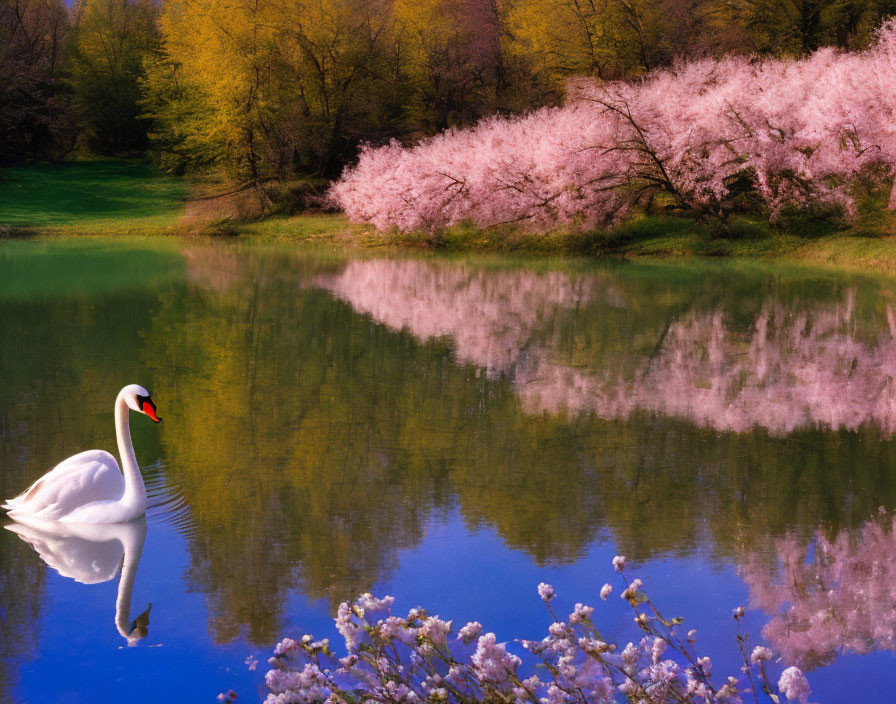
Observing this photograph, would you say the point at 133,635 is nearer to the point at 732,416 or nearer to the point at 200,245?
the point at 732,416

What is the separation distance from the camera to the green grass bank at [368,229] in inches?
987

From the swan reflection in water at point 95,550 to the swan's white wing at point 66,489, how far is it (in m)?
0.09

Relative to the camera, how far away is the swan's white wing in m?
5.57

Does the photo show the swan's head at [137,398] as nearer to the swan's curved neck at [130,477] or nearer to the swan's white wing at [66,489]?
the swan's curved neck at [130,477]

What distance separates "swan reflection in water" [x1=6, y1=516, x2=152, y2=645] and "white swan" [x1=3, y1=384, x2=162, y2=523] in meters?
0.05

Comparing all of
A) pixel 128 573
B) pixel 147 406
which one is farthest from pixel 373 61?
pixel 128 573

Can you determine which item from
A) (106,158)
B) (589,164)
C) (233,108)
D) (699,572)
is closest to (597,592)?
(699,572)

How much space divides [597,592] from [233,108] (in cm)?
3479

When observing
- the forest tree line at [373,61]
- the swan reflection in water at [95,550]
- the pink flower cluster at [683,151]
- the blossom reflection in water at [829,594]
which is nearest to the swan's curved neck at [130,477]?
the swan reflection in water at [95,550]

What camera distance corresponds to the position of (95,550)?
17.2 feet

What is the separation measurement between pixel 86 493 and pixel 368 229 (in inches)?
1026

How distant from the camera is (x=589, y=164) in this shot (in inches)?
1045

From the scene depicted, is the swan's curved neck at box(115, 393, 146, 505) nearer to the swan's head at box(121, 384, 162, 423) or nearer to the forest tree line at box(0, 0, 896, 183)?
the swan's head at box(121, 384, 162, 423)

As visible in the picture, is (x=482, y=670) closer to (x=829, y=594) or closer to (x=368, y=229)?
(x=829, y=594)
